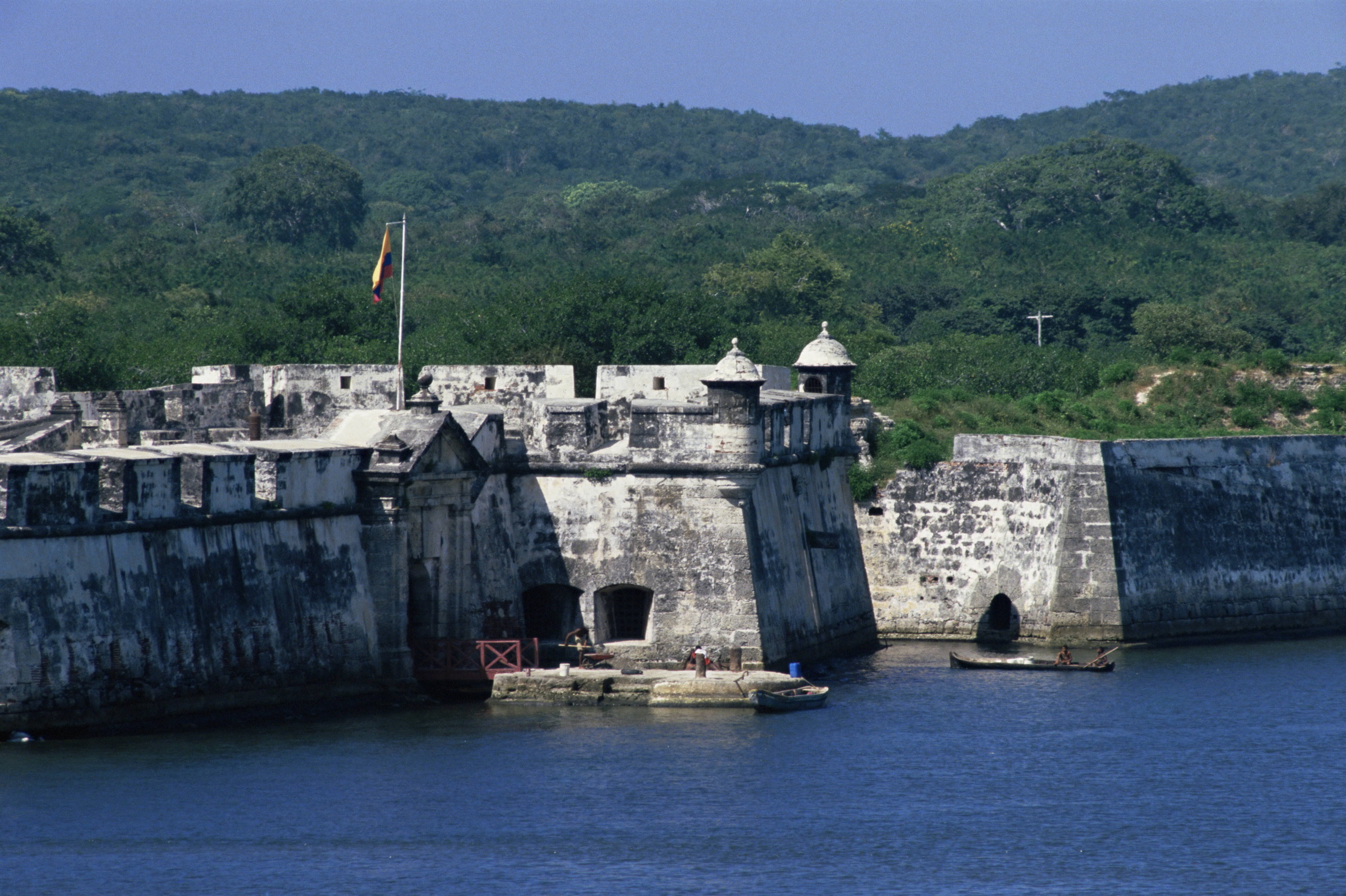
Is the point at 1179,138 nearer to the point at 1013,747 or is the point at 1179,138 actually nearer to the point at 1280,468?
the point at 1280,468

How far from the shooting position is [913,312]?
241ft

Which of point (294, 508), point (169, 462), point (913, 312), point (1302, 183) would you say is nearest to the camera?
point (169, 462)

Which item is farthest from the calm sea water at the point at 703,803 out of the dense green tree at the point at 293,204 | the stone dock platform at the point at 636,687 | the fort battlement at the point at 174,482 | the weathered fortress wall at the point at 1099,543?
the dense green tree at the point at 293,204

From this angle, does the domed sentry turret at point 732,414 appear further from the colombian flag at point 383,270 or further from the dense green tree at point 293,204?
the dense green tree at point 293,204

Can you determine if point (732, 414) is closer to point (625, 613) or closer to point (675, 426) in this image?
point (675, 426)

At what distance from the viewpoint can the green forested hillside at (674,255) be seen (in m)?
54.7

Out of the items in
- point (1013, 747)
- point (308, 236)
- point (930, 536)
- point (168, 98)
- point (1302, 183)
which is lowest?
point (1013, 747)

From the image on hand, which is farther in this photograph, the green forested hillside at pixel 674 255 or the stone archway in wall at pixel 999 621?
the green forested hillside at pixel 674 255

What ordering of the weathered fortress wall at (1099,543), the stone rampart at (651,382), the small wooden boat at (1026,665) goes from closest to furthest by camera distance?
the small wooden boat at (1026,665) → the stone rampart at (651,382) → the weathered fortress wall at (1099,543)

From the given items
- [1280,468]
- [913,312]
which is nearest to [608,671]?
[1280,468]

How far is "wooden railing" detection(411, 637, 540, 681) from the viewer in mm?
33188

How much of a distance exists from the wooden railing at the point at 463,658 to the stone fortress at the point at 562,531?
23 cm

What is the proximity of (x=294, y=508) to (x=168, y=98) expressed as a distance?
136 meters

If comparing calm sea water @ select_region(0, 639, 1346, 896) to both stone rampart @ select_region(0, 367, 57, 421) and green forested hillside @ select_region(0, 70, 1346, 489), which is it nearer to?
stone rampart @ select_region(0, 367, 57, 421)
